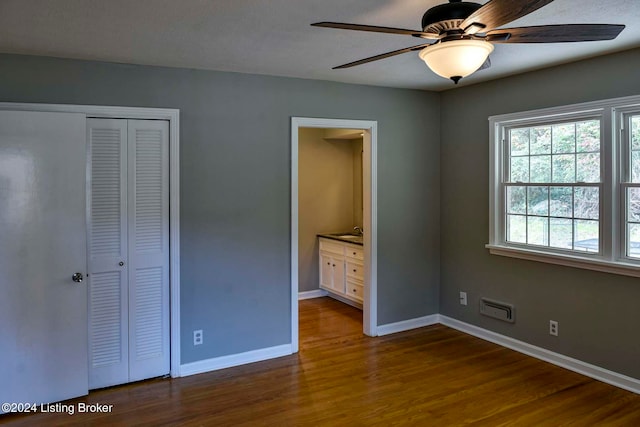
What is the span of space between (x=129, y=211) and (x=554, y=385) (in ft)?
11.3

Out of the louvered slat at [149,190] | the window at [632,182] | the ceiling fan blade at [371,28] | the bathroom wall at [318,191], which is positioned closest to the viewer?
the ceiling fan blade at [371,28]

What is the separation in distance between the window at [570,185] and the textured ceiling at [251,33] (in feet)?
1.61

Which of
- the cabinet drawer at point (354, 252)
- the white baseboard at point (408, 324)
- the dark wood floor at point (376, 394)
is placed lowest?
the dark wood floor at point (376, 394)

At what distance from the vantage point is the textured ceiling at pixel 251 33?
2260 mm

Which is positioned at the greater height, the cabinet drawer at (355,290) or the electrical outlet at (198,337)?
the cabinet drawer at (355,290)

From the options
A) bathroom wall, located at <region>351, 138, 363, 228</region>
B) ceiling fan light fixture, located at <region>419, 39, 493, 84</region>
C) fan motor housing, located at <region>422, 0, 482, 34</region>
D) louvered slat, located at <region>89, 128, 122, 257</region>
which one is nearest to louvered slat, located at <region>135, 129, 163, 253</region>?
louvered slat, located at <region>89, 128, 122, 257</region>

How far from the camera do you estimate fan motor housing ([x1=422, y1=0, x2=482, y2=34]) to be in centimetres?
176

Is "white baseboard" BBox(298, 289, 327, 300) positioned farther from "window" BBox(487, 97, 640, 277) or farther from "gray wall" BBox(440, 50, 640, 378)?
"window" BBox(487, 97, 640, 277)

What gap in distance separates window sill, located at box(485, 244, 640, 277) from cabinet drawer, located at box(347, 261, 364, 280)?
146 centimetres

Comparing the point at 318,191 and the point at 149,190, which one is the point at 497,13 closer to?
the point at 149,190

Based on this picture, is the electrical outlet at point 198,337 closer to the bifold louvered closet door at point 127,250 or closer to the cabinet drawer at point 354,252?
the bifold louvered closet door at point 127,250

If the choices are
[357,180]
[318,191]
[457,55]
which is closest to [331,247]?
[318,191]

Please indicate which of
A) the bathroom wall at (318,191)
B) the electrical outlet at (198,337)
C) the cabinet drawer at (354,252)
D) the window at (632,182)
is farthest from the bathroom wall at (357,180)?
the window at (632,182)

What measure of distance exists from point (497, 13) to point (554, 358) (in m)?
3.14
